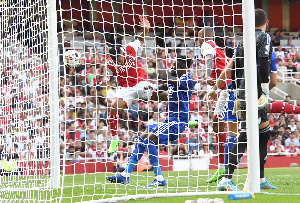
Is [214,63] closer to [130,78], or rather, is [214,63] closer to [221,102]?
[221,102]

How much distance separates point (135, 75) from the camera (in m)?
9.04

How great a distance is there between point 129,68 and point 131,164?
5.91 feet

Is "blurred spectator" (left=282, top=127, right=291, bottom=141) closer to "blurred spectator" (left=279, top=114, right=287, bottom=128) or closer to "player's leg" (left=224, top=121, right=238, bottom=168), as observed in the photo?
"blurred spectator" (left=279, top=114, right=287, bottom=128)

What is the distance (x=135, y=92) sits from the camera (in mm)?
8898

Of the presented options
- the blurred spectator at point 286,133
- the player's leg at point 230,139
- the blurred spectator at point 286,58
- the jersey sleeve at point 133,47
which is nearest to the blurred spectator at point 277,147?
the blurred spectator at point 286,133

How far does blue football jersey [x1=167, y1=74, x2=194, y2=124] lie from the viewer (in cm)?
814

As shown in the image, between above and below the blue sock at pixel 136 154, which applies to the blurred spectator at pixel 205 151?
below

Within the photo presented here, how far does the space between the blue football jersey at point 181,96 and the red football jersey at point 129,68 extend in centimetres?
56

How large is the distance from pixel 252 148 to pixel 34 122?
2706 mm

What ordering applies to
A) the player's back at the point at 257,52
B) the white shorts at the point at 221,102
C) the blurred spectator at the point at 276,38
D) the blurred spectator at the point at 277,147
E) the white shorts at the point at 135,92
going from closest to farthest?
1. the player's back at the point at 257,52
2. the white shorts at the point at 221,102
3. the white shorts at the point at 135,92
4. the blurred spectator at the point at 277,147
5. the blurred spectator at the point at 276,38

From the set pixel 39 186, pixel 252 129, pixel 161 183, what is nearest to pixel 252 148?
pixel 252 129

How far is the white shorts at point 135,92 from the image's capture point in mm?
8680

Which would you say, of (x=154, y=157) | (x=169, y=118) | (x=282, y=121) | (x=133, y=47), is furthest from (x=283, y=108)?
(x=282, y=121)

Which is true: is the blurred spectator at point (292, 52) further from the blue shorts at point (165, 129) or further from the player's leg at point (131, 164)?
the player's leg at point (131, 164)
